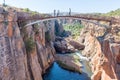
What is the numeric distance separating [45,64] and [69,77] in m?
4.98

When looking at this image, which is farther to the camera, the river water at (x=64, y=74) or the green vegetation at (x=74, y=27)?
the green vegetation at (x=74, y=27)

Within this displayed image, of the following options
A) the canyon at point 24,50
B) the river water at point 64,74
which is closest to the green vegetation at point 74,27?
the river water at point 64,74

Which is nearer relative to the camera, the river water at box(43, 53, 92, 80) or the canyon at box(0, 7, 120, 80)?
the canyon at box(0, 7, 120, 80)

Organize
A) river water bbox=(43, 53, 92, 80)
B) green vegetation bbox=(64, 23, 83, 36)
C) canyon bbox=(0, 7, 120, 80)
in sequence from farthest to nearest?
green vegetation bbox=(64, 23, 83, 36), river water bbox=(43, 53, 92, 80), canyon bbox=(0, 7, 120, 80)

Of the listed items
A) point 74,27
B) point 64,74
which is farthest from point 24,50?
point 74,27

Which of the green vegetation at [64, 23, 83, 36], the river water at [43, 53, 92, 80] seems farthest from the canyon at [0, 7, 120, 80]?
the green vegetation at [64, 23, 83, 36]

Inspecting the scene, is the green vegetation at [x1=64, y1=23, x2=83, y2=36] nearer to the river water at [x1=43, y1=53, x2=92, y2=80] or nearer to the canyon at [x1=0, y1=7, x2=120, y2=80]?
the river water at [x1=43, y1=53, x2=92, y2=80]

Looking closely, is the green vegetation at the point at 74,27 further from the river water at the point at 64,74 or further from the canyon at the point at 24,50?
the canyon at the point at 24,50

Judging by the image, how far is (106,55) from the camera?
28250mm

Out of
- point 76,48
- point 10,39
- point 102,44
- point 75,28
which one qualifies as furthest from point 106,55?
point 75,28

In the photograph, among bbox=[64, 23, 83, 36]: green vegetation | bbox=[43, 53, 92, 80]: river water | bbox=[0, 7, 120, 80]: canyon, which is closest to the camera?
bbox=[0, 7, 120, 80]: canyon

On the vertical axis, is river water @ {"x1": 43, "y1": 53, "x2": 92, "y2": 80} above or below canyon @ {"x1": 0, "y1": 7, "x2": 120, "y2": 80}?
below

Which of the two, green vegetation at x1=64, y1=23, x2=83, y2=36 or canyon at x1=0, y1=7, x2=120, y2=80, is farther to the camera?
green vegetation at x1=64, y1=23, x2=83, y2=36

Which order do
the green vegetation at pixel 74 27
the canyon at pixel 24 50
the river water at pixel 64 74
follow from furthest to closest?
the green vegetation at pixel 74 27 < the river water at pixel 64 74 < the canyon at pixel 24 50
